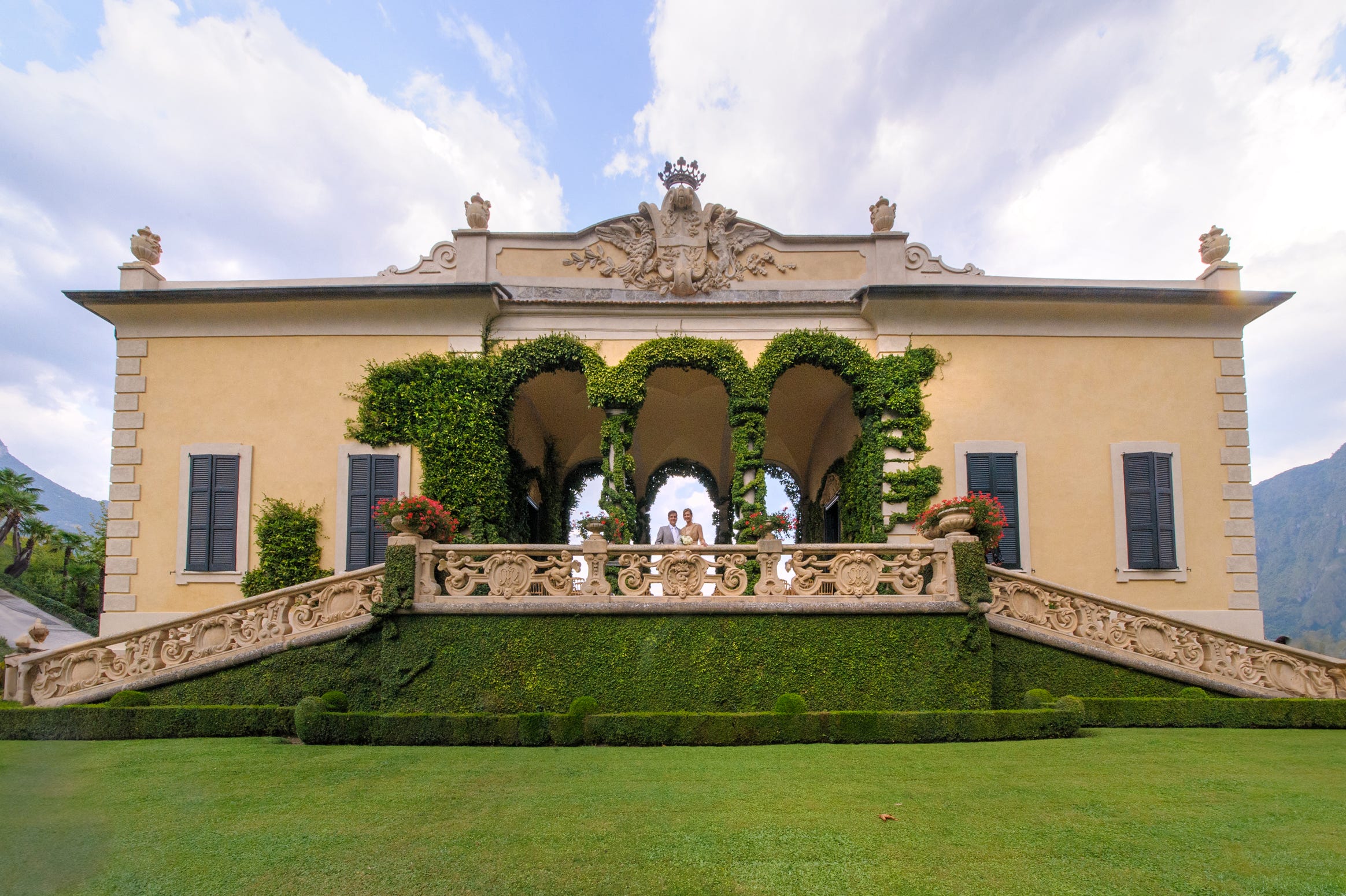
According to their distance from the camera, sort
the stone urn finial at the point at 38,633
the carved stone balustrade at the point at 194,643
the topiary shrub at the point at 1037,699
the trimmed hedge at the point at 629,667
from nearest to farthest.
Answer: the topiary shrub at the point at 1037,699
the trimmed hedge at the point at 629,667
the carved stone balustrade at the point at 194,643
the stone urn finial at the point at 38,633

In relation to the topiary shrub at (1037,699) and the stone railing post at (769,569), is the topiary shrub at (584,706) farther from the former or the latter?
the topiary shrub at (1037,699)

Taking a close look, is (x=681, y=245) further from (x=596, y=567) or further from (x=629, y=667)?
(x=629, y=667)

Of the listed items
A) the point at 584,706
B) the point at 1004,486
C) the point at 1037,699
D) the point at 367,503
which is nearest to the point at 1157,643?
the point at 1037,699

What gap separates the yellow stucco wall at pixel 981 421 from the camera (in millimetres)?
14039

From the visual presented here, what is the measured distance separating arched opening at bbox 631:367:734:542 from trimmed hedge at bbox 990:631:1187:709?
7.57m

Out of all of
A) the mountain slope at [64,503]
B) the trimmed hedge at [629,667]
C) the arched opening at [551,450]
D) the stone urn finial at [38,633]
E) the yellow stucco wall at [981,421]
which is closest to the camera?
the trimmed hedge at [629,667]

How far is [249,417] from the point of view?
14.5 m

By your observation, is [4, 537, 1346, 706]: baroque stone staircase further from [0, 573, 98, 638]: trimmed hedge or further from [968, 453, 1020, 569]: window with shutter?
[0, 573, 98, 638]: trimmed hedge

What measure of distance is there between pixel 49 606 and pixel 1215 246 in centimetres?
3924

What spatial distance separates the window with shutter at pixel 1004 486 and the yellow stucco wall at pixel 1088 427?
304 millimetres

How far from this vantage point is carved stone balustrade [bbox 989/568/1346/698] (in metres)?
11.0

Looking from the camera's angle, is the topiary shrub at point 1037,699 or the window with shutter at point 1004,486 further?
the window with shutter at point 1004,486

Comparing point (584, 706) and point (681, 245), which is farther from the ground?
point (681, 245)

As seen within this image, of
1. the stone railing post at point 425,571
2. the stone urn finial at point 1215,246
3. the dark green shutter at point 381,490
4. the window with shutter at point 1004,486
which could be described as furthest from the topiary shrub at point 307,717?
the stone urn finial at point 1215,246
